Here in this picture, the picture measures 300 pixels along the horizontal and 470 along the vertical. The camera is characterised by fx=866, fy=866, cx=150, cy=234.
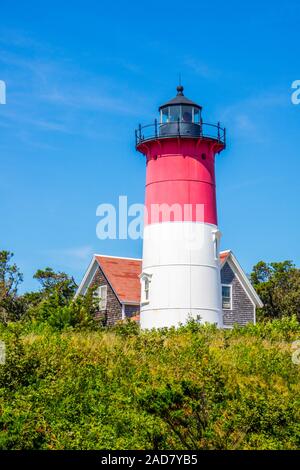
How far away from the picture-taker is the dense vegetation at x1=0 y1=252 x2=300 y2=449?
539 inches

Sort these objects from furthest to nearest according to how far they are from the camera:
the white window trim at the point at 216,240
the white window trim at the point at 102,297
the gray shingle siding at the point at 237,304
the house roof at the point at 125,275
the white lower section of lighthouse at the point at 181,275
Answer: the white window trim at the point at 102,297
the gray shingle siding at the point at 237,304
the house roof at the point at 125,275
the white window trim at the point at 216,240
the white lower section of lighthouse at the point at 181,275

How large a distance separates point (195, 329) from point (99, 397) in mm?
10222

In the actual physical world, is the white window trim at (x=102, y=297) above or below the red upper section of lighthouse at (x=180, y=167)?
below

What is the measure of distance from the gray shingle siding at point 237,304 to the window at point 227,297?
153 millimetres

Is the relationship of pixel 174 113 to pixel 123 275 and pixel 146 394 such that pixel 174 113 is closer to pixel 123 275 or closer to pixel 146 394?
pixel 123 275

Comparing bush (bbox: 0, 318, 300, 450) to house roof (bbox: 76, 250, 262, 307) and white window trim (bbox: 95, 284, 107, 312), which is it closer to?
house roof (bbox: 76, 250, 262, 307)

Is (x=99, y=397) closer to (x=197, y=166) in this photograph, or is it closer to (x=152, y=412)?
(x=152, y=412)

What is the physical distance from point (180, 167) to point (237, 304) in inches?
344

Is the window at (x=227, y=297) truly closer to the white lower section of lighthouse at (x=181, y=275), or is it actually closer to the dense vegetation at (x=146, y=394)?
the white lower section of lighthouse at (x=181, y=275)

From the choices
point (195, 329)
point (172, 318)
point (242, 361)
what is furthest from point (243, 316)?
point (242, 361)

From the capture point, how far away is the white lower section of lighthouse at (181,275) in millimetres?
31688

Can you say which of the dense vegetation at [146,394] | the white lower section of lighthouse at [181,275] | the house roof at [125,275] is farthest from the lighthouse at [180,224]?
the dense vegetation at [146,394]
